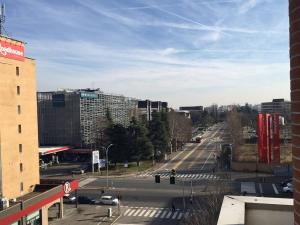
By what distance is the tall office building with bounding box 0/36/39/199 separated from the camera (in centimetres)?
3731

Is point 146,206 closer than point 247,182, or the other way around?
point 146,206

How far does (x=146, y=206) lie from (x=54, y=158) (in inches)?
1722

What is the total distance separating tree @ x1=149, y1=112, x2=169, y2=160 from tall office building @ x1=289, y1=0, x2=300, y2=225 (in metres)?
78.8

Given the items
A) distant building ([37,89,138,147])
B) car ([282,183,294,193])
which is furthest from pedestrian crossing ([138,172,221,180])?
distant building ([37,89,138,147])

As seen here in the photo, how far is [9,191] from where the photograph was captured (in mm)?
38281

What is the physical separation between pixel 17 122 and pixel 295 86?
36.9 meters

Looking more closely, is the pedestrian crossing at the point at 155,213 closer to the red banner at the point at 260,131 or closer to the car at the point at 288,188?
the car at the point at 288,188

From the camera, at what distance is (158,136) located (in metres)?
85.5

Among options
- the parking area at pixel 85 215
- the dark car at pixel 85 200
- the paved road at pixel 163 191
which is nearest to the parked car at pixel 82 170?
the paved road at pixel 163 191

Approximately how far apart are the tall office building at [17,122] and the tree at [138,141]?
3394 centimetres

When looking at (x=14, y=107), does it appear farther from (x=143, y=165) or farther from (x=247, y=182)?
(x=143, y=165)

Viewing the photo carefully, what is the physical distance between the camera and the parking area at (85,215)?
141 ft

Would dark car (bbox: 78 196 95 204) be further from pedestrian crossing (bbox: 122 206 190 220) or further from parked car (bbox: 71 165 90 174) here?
parked car (bbox: 71 165 90 174)

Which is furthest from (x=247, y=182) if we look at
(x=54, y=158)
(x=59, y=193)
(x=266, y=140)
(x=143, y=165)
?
(x=54, y=158)
